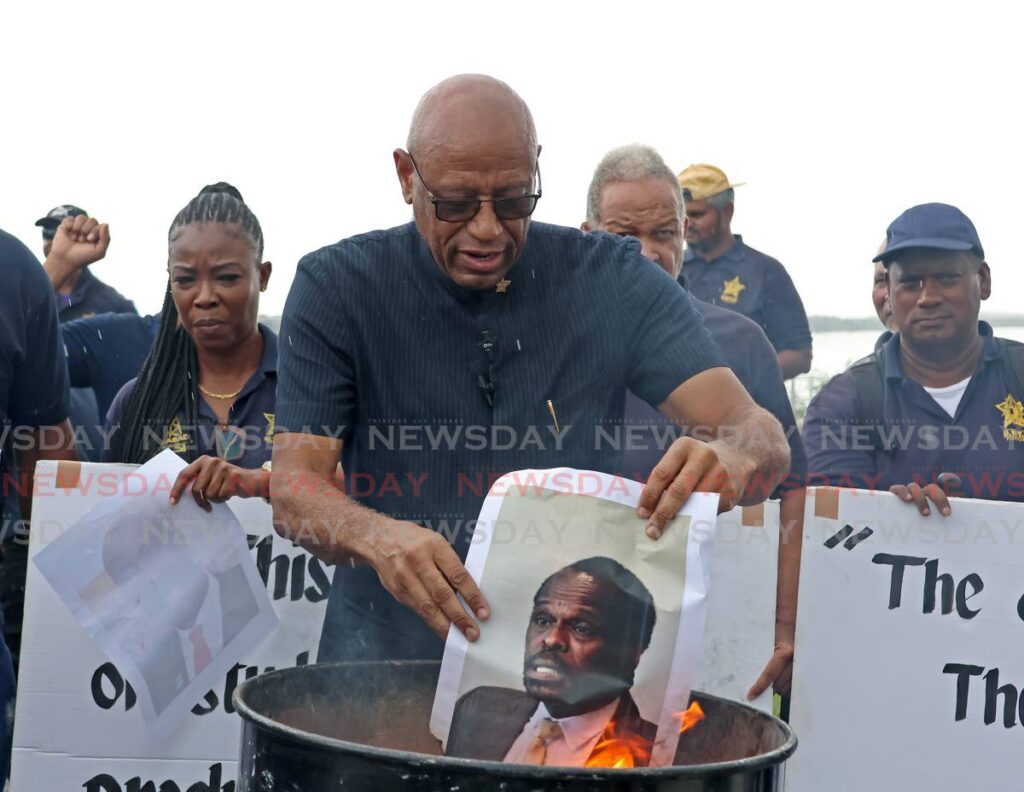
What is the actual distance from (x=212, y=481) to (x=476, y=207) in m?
1.50

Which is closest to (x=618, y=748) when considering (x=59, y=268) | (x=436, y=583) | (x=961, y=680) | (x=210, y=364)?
(x=436, y=583)

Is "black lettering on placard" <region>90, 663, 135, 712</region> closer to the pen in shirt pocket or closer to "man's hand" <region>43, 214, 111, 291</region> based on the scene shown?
the pen in shirt pocket

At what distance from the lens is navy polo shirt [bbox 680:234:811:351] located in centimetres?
718

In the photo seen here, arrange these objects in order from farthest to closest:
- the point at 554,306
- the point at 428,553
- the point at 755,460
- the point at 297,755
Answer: the point at 554,306
the point at 755,460
the point at 428,553
the point at 297,755

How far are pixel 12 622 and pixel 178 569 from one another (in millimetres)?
1410

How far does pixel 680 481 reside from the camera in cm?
227

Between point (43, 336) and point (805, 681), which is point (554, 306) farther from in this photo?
point (805, 681)

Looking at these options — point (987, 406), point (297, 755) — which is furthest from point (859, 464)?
point (297, 755)

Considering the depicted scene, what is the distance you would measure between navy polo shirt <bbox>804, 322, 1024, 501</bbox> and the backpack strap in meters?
0.01

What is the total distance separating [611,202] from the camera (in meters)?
4.79

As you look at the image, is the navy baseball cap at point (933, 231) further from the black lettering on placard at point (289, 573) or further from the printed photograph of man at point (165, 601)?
the printed photograph of man at point (165, 601)

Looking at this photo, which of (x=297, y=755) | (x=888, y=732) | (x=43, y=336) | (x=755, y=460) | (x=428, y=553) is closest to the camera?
(x=297, y=755)

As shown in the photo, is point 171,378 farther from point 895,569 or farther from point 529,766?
point 529,766

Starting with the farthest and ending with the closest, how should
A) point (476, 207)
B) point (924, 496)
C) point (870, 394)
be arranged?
point (870, 394) → point (924, 496) → point (476, 207)
